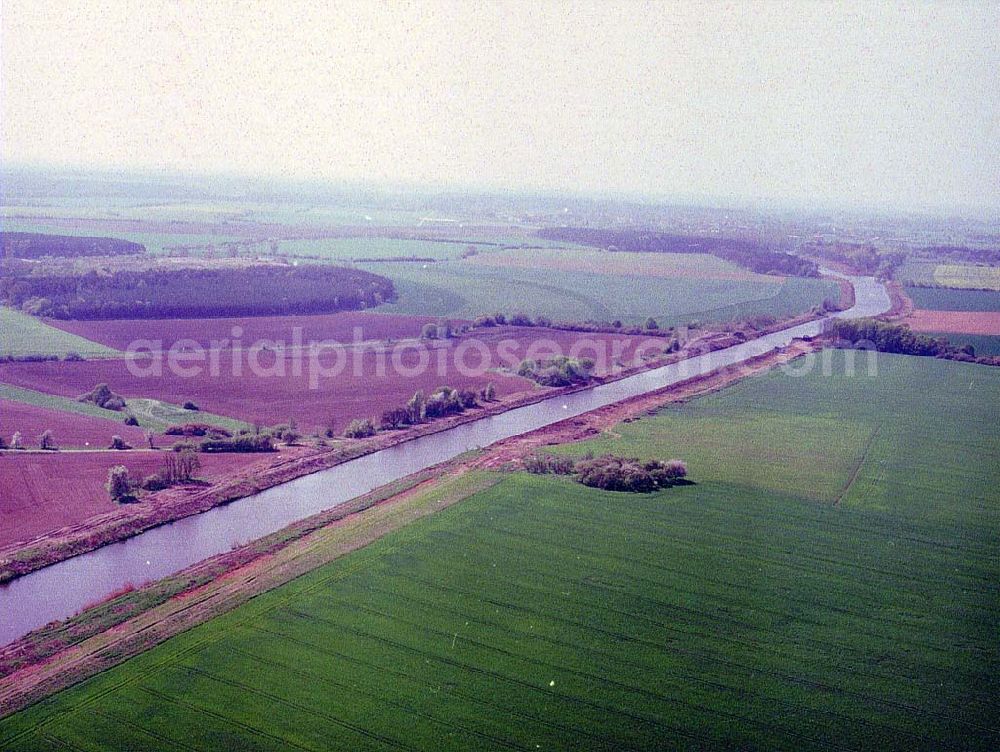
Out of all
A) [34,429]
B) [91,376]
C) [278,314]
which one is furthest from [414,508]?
[278,314]

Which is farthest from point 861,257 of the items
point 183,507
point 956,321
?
point 183,507

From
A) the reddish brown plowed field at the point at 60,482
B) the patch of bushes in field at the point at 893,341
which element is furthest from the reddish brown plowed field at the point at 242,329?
the patch of bushes in field at the point at 893,341

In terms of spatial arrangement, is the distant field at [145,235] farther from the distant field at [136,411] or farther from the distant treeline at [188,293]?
the distant field at [136,411]

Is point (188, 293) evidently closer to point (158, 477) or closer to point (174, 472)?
point (174, 472)

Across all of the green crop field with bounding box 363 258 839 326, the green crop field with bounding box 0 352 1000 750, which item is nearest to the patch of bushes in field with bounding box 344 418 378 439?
the green crop field with bounding box 0 352 1000 750

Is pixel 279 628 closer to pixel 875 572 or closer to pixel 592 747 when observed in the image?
pixel 592 747

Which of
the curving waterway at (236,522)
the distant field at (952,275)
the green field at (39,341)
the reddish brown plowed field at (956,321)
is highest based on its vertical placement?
the distant field at (952,275)

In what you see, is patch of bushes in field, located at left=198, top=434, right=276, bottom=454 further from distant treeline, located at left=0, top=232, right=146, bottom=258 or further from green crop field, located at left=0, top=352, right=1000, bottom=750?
distant treeline, located at left=0, top=232, right=146, bottom=258
